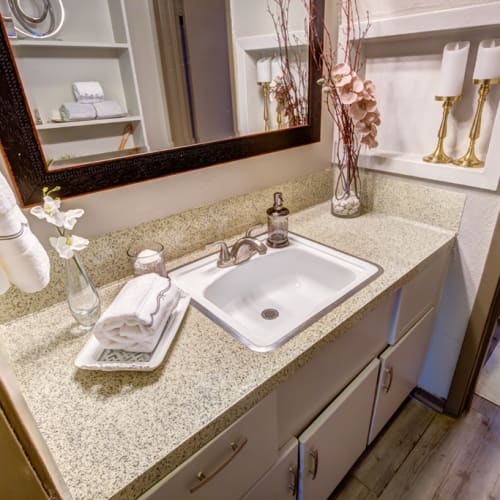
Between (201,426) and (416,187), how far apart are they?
41.8 inches

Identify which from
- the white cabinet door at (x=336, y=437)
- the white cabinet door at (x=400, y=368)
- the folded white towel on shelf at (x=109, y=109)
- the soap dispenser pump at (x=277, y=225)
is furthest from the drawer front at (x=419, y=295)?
the folded white towel on shelf at (x=109, y=109)

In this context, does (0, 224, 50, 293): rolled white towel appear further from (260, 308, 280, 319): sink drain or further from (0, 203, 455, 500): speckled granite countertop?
(260, 308, 280, 319): sink drain

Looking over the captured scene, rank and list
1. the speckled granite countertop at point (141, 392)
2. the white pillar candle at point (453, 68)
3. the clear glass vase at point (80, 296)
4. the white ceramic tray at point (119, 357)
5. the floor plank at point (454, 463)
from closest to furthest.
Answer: the speckled granite countertop at point (141, 392), the white ceramic tray at point (119, 357), the clear glass vase at point (80, 296), the white pillar candle at point (453, 68), the floor plank at point (454, 463)

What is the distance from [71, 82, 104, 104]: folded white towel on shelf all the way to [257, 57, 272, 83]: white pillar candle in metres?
0.51

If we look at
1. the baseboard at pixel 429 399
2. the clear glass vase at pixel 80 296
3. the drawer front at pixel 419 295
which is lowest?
the baseboard at pixel 429 399

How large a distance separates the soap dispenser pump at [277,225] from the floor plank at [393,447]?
3.06 ft

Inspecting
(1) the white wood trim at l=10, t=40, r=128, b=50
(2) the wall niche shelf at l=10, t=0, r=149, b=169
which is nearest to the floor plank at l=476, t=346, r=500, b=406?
(2) the wall niche shelf at l=10, t=0, r=149, b=169

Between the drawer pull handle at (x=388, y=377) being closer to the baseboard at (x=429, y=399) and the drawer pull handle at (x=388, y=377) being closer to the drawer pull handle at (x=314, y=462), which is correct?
the drawer pull handle at (x=314, y=462)

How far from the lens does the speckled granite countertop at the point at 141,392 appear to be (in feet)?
1.65

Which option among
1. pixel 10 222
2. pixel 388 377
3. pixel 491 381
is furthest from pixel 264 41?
pixel 491 381

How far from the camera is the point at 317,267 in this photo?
3.63 ft

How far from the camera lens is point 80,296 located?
29.9 inches

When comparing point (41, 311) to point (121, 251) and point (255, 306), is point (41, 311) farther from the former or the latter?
point (255, 306)

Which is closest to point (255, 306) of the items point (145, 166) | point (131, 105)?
point (145, 166)
